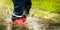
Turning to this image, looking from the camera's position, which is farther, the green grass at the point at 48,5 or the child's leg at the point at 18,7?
the green grass at the point at 48,5

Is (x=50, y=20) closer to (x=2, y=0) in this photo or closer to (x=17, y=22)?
(x=17, y=22)

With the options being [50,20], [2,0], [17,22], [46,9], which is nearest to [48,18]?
[50,20]

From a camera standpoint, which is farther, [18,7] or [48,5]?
[48,5]

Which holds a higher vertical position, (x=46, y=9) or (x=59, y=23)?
(x=46, y=9)

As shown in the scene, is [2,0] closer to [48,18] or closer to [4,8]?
[4,8]

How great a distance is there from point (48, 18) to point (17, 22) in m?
0.67

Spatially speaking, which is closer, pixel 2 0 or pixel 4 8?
pixel 4 8

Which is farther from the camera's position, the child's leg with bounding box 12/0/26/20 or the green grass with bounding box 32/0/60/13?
the green grass with bounding box 32/0/60/13

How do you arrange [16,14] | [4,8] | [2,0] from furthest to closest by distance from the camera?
[2,0], [4,8], [16,14]

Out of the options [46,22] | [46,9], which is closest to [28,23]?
[46,22]

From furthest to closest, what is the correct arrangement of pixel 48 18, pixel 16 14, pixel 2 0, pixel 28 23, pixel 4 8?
pixel 2 0
pixel 4 8
pixel 48 18
pixel 28 23
pixel 16 14

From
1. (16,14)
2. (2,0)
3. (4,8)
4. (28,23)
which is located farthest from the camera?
(2,0)

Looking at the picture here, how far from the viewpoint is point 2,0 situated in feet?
9.66

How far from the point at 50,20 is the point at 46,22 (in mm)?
83
